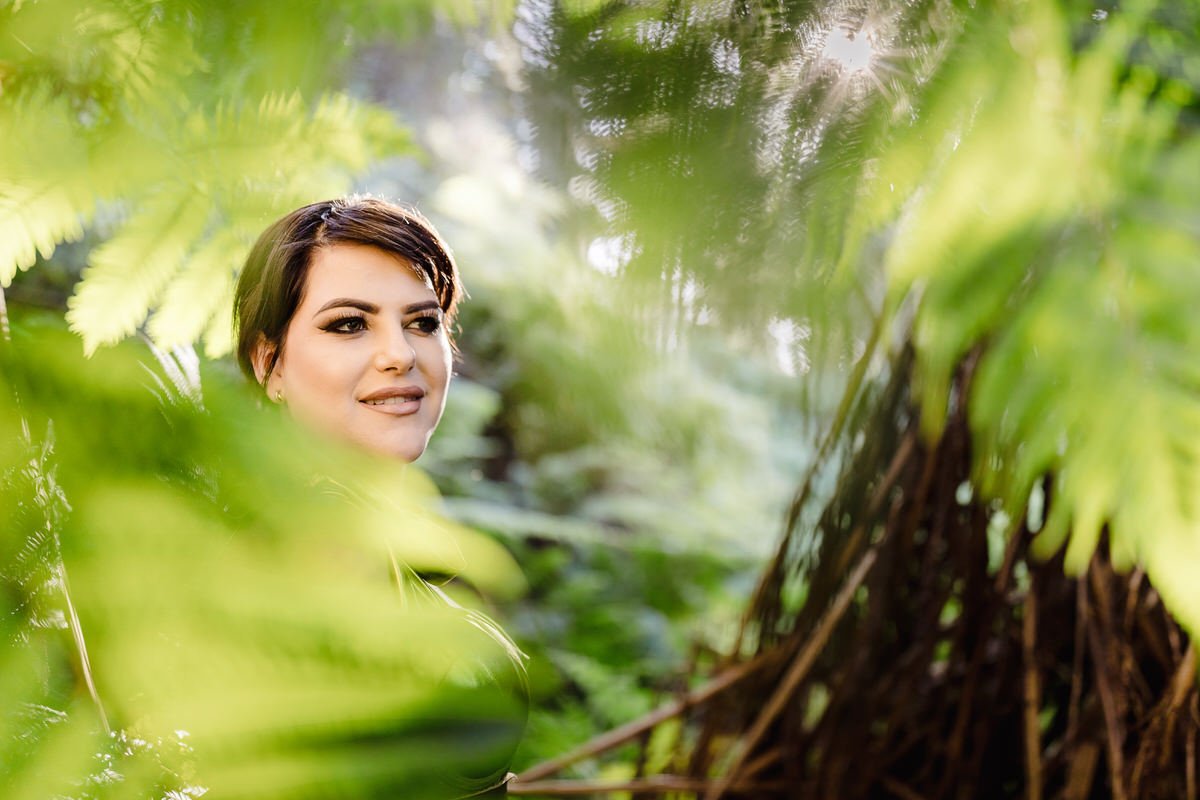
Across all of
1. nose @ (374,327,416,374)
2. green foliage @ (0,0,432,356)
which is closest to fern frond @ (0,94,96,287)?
green foliage @ (0,0,432,356)

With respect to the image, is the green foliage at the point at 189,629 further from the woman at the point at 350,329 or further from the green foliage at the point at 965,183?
the green foliage at the point at 965,183

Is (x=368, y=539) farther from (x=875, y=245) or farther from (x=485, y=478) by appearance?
(x=485, y=478)

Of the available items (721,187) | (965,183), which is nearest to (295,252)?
(721,187)

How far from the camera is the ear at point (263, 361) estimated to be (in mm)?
341

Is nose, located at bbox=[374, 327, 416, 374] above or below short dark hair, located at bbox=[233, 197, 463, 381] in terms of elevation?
below

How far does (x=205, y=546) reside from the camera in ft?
0.60

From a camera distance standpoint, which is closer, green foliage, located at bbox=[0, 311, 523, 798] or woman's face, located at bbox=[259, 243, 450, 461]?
green foliage, located at bbox=[0, 311, 523, 798]

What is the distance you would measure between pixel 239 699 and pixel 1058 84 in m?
0.44

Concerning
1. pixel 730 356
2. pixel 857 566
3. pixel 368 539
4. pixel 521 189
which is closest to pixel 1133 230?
pixel 368 539

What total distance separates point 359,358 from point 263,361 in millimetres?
43

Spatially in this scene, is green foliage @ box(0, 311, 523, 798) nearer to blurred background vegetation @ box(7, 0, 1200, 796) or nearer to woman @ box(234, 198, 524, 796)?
blurred background vegetation @ box(7, 0, 1200, 796)

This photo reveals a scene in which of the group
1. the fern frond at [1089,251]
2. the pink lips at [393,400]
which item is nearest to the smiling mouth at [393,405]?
the pink lips at [393,400]

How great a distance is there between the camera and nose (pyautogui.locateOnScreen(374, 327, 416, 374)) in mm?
329

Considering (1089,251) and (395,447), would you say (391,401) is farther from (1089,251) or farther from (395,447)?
(1089,251)
